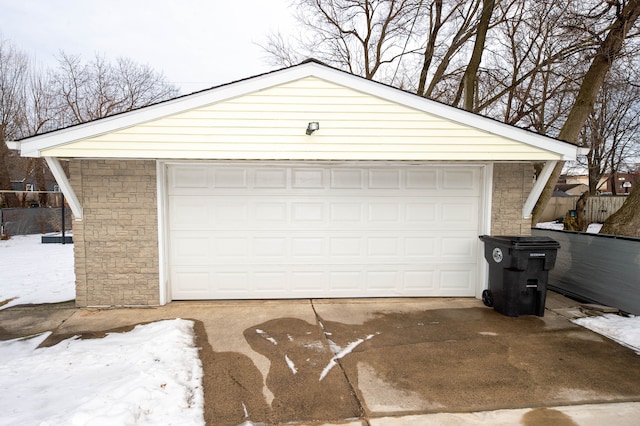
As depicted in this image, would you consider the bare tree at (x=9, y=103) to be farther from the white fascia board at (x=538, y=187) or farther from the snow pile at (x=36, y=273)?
the white fascia board at (x=538, y=187)

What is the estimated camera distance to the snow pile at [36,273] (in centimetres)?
615

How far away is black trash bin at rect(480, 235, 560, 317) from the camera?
4953 millimetres

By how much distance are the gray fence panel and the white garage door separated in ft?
5.97

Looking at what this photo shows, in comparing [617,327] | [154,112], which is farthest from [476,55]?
[154,112]

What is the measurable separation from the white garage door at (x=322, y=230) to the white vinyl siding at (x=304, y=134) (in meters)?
0.83

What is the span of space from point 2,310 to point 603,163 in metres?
35.5

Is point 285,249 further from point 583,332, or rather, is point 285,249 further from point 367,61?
point 367,61

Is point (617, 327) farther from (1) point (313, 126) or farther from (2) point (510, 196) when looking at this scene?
(1) point (313, 126)

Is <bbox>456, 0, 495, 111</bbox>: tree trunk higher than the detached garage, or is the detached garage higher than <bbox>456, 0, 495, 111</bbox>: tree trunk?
<bbox>456, 0, 495, 111</bbox>: tree trunk

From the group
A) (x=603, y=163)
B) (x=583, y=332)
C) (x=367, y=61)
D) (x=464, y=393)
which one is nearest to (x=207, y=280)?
(x=464, y=393)

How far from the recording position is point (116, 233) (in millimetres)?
5336

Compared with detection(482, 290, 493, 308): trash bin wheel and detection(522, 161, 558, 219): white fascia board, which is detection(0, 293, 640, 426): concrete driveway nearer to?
detection(482, 290, 493, 308): trash bin wheel

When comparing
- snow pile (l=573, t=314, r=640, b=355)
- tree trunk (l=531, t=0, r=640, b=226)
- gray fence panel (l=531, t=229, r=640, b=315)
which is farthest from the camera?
tree trunk (l=531, t=0, r=640, b=226)

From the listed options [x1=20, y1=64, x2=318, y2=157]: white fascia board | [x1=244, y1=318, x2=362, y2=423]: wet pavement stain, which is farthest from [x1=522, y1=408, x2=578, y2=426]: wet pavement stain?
[x1=20, y1=64, x2=318, y2=157]: white fascia board
